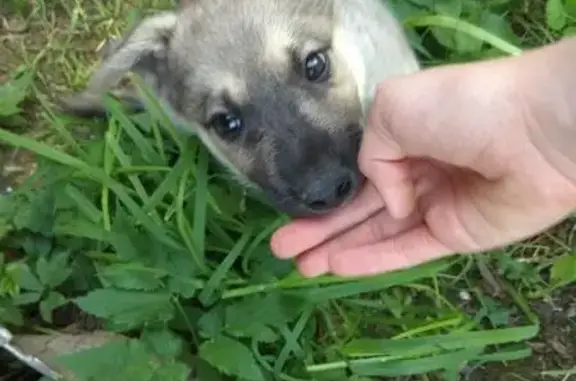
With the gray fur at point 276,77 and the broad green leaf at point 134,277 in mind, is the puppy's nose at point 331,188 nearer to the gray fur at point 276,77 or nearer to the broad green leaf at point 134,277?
the gray fur at point 276,77

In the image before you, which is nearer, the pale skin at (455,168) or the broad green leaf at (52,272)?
the pale skin at (455,168)

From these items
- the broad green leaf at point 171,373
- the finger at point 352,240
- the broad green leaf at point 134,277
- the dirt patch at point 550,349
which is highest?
the finger at point 352,240

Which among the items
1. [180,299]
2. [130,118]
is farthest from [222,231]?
[130,118]

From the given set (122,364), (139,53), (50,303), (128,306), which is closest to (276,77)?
(139,53)

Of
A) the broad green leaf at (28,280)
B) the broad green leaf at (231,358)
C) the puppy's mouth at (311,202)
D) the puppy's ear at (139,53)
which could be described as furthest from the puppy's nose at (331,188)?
the broad green leaf at (28,280)

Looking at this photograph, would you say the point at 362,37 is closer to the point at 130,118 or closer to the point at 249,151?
the point at 249,151

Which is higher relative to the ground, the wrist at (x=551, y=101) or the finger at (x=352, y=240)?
the wrist at (x=551, y=101)

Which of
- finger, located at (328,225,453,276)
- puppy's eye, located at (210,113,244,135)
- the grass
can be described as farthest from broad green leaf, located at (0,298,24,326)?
finger, located at (328,225,453,276)
